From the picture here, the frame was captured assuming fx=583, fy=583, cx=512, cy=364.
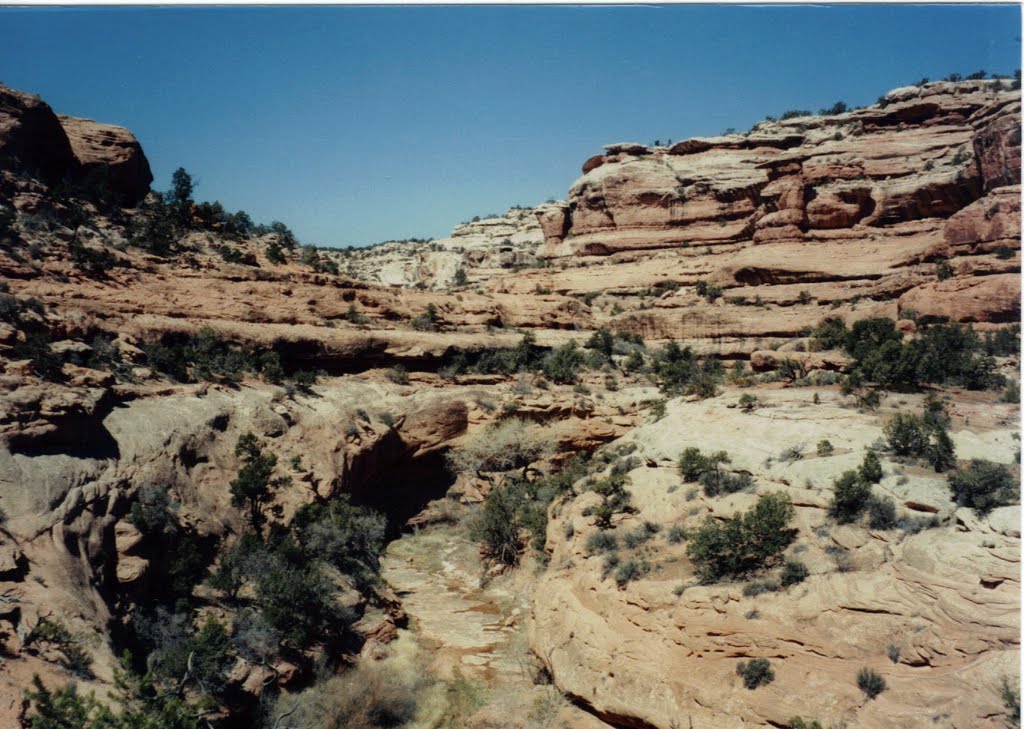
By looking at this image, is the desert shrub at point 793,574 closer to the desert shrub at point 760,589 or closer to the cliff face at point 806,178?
the desert shrub at point 760,589

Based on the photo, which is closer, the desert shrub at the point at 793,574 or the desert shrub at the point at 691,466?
the desert shrub at the point at 793,574

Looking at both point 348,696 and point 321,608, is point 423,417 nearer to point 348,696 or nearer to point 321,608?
point 321,608

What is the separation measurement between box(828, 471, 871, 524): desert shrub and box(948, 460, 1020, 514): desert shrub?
5.11 ft

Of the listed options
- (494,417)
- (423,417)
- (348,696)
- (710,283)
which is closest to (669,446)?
(494,417)

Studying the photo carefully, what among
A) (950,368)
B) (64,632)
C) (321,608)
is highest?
(950,368)

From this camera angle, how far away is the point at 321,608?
1406cm

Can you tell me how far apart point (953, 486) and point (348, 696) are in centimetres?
1313

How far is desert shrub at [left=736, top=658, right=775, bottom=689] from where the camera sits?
33.3ft

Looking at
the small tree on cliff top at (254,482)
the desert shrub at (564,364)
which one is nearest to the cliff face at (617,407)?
the small tree on cliff top at (254,482)

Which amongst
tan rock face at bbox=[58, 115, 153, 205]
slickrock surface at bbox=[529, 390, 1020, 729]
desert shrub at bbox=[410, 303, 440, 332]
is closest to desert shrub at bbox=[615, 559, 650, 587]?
slickrock surface at bbox=[529, 390, 1020, 729]

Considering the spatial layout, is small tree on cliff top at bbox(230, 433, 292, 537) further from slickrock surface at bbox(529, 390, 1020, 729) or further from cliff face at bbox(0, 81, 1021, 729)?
slickrock surface at bbox(529, 390, 1020, 729)

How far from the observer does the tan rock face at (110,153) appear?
29859 mm

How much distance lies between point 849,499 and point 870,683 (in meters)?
4.09

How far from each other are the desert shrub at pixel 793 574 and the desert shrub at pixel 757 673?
1.63 metres
